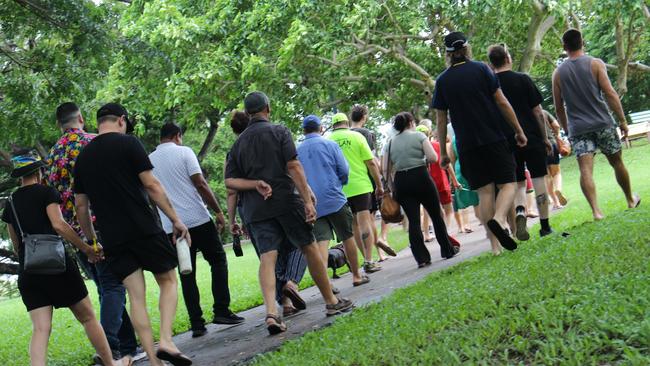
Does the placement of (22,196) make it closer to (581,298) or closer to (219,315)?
(219,315)

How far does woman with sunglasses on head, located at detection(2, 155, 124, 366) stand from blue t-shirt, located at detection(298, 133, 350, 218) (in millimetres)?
3422

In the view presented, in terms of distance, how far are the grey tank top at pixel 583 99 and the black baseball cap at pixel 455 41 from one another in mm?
1658

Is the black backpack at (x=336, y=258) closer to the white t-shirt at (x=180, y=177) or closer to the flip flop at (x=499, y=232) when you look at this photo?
the white t-shirt at (x=180, y=177)

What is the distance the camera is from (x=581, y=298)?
5.31 m

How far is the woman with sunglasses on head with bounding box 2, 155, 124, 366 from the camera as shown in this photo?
6480 millimetres

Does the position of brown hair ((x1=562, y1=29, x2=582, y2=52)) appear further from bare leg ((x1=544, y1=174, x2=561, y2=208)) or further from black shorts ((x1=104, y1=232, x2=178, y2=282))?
bare leg ((x1=544, y1=174, x2=561, y2=208))

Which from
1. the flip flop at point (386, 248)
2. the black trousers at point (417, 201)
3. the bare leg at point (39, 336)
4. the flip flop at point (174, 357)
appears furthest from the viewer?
the flip flop at point (386, 248)

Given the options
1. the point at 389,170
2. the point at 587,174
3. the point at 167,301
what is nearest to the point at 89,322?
the point at 167,301

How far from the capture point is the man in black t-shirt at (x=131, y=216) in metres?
6.46

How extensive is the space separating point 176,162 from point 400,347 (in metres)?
3.93

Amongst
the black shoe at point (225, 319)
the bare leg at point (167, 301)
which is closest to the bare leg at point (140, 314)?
the bare leg at point (167, 301)

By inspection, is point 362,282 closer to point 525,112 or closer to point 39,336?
point 525,112

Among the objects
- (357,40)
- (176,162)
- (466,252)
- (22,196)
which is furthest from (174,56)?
(22,196)

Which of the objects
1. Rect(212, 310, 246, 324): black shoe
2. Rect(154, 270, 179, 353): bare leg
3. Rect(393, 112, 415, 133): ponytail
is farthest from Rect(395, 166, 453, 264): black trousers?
Rect(154, 270, 179, 353): bare leg
